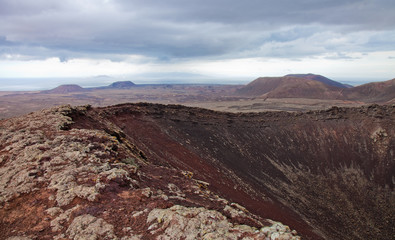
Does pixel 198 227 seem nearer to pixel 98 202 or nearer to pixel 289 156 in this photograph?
pixel 98 202

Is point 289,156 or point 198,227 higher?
point 198,227

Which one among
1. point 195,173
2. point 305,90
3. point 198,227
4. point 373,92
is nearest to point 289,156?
point 195,173

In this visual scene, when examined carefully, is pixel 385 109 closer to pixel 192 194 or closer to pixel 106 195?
pixel 192 194

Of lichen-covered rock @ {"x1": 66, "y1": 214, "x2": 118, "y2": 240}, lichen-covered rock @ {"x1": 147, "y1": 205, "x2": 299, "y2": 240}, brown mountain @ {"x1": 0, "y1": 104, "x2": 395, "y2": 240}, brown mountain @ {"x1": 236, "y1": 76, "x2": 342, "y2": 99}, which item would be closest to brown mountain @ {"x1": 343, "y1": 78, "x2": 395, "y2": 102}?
brown mountain @ {"x1": 236, "y1": 76, "x2": 342, "y2": 99}

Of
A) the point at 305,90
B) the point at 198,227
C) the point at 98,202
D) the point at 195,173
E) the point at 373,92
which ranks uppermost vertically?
the point at 305,90

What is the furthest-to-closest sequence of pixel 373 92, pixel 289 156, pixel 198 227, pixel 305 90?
pixel 305 90, pixel 373 92, pixel 289 156, pixel 198 227

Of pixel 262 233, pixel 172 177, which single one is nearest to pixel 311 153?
pixel 172 177

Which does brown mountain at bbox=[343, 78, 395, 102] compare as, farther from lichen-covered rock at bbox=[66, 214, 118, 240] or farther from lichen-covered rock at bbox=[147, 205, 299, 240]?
lichen-covered rock at bbox=[66, 214, 118, 240]
